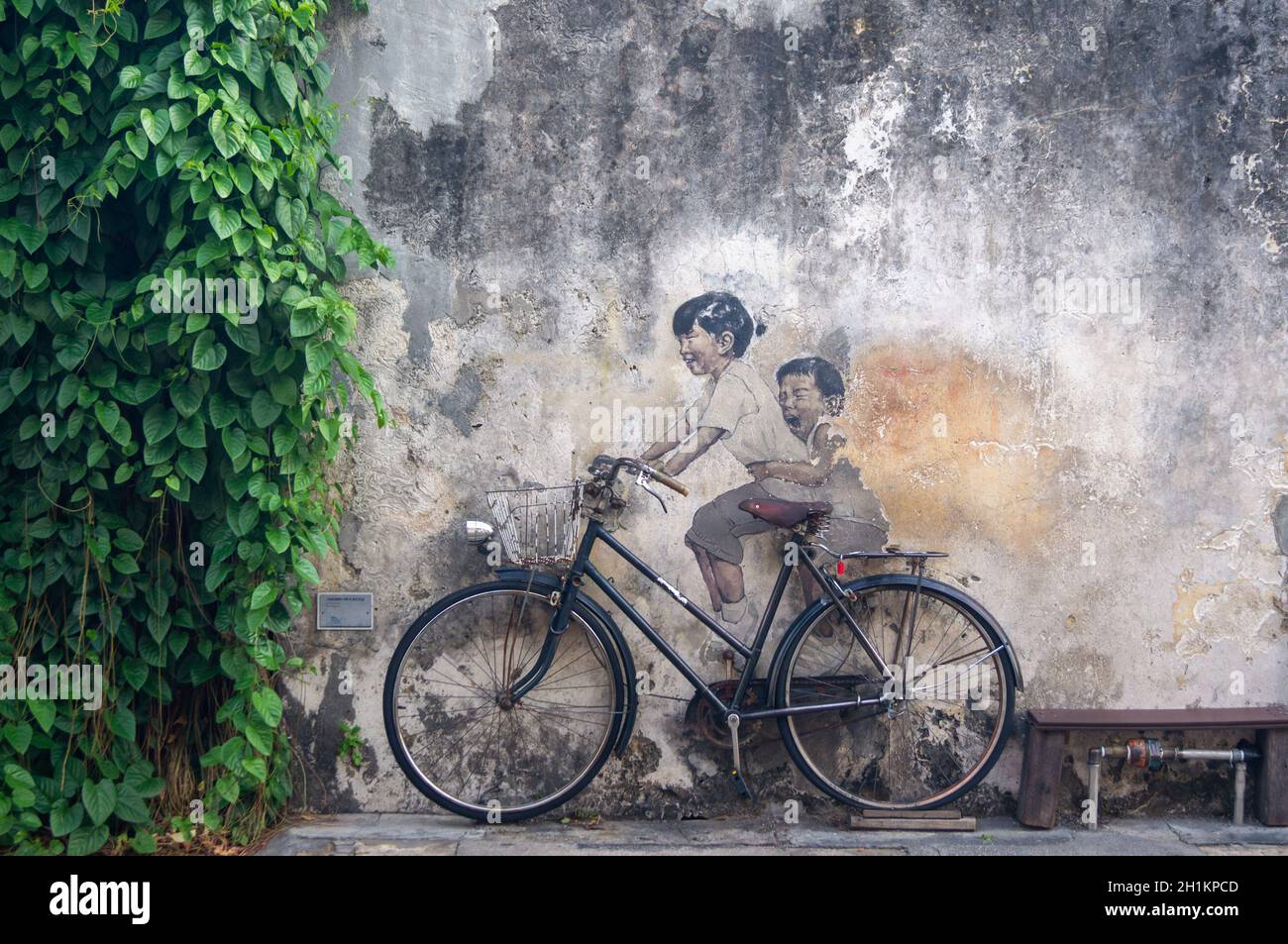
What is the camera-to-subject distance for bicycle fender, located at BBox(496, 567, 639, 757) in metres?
4.52

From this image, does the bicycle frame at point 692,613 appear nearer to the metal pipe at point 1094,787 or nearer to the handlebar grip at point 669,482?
the handlebar grip at point 669,482

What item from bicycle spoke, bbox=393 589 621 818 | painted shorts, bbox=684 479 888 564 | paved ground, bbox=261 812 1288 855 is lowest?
paved ground, bbox=261 812 1288 855

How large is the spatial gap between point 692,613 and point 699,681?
0.29 meters

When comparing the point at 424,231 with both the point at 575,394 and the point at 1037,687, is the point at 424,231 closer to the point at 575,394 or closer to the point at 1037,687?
the point at 575,394

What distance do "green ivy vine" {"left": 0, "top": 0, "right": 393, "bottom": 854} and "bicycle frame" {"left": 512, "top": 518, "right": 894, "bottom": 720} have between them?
104cm

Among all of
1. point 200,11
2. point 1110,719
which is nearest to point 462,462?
point 200,11

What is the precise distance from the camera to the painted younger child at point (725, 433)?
475 centimetres

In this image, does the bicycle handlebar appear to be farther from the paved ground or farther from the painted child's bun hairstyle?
the paved ground

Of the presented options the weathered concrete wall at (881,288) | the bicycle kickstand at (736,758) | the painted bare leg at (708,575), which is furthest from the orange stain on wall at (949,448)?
the bicycle kickstand at (736,758)

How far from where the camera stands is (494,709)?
4.72 m

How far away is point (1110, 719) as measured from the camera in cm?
460

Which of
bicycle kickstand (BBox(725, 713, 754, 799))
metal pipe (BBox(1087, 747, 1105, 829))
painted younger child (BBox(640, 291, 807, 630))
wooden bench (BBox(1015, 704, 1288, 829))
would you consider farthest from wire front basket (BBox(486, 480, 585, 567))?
metal pipe (BBox(1087, 747, 1105, 829))

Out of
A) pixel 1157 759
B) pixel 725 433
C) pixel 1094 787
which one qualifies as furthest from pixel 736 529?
pixel 1157 759

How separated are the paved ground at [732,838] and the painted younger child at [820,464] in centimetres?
130
